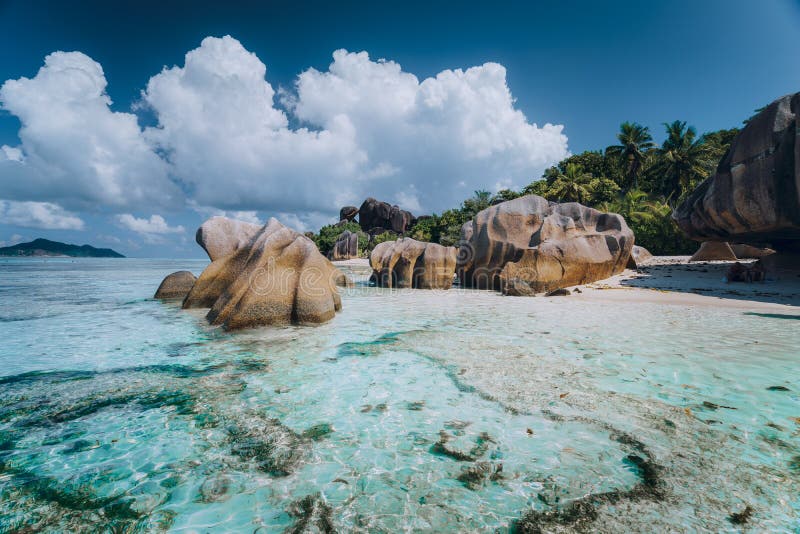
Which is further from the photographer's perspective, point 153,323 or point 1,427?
point 153,323

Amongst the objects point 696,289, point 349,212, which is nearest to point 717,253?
point 696,289

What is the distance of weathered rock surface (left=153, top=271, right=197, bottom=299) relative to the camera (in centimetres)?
1114

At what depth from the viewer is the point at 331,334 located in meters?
6.09

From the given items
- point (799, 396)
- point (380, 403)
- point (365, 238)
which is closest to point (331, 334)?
point (380, 403)

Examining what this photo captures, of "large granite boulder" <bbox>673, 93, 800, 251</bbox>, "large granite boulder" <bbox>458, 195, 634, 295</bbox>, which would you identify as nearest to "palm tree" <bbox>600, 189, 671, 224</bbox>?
"large granite boulder" <bbox>458, 195, 634, 295</bbox>

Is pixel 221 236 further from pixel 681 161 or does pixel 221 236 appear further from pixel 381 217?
pixel 381 217

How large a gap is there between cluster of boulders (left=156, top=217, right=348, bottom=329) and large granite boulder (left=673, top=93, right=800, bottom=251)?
42.9 feet

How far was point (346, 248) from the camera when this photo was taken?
49219mm

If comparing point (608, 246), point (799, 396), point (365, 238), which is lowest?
point (799, 396)

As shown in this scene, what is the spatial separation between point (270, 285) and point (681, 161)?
41.2 meters

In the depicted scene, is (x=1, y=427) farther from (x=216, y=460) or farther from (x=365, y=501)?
(x=365, y=501)

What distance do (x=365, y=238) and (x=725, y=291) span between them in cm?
4601

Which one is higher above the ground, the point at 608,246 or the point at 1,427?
the point at 608,246

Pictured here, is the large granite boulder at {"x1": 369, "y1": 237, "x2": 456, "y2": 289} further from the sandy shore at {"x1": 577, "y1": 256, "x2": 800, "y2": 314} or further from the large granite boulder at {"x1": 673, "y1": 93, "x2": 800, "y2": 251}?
the large granite boulder at {"x1": 673, "y1": 93, "x2": 800, "y2": 251}
